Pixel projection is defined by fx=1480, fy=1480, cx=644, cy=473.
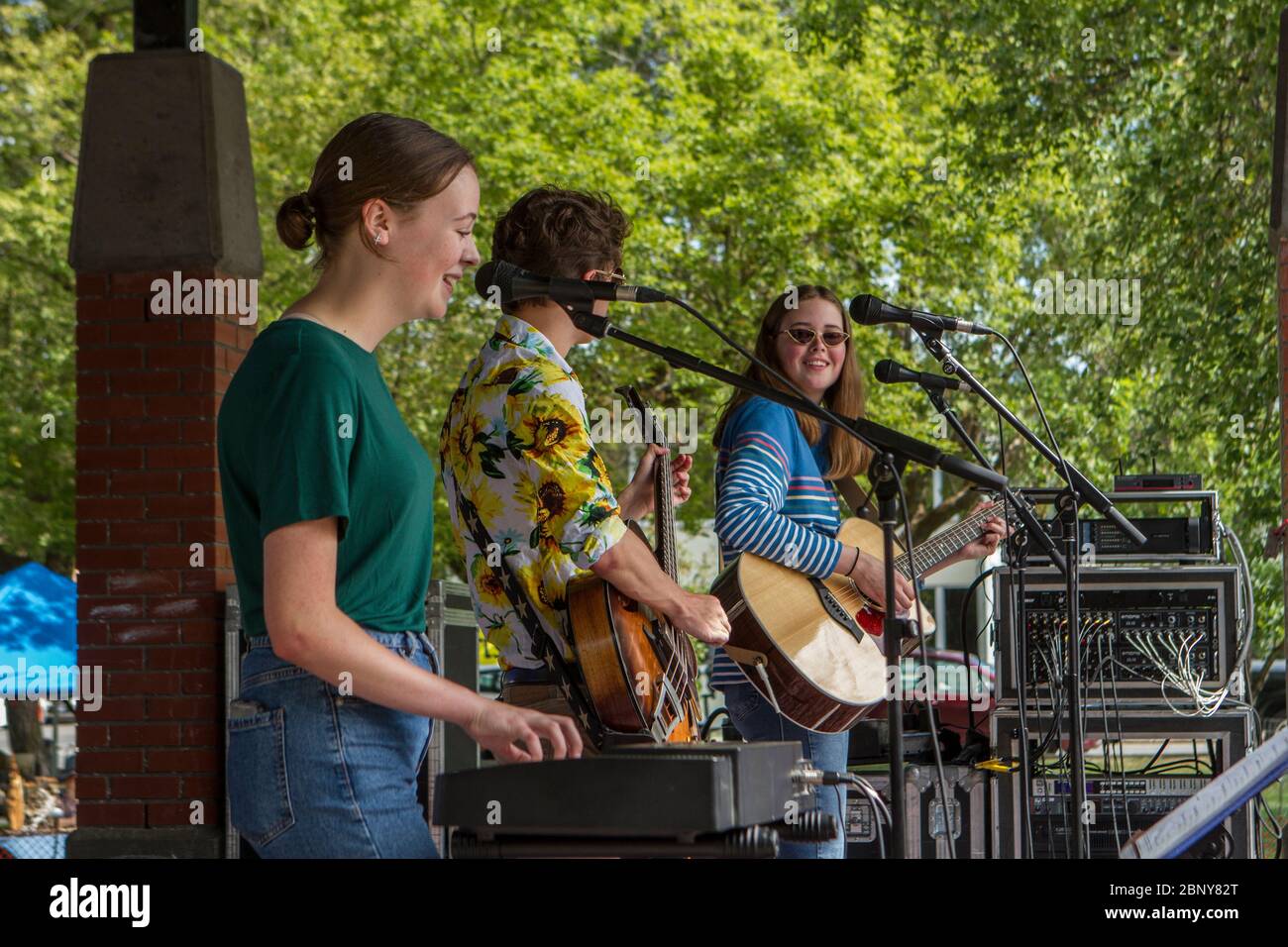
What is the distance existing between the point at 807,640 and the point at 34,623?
7.49 metres

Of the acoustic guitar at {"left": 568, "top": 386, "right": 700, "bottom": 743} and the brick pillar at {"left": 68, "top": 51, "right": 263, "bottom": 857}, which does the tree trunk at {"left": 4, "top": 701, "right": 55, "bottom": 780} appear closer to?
the brick pillar at {"left": 68, "top": 51, "right": 263, "bottom": 857}

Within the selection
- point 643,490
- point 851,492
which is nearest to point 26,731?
point 851,492

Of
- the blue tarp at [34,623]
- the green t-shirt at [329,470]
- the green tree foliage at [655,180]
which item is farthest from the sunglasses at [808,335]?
the green tree foliage at [655,180]

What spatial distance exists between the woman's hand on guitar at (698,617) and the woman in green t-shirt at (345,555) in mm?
807

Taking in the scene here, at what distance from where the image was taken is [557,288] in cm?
266

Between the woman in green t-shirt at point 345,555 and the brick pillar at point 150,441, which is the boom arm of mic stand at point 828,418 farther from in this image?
the brick pillar at point 150,441

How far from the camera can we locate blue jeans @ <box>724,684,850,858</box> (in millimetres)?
3469

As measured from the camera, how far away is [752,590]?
3.86 meters

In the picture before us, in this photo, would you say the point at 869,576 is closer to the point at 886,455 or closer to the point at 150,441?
the point at 886,455

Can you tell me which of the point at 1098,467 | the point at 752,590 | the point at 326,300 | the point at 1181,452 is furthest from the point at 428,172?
the point at 1098,467

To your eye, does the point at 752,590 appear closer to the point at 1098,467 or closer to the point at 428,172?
the point at 428,172

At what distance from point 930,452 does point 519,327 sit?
31.6 inches
